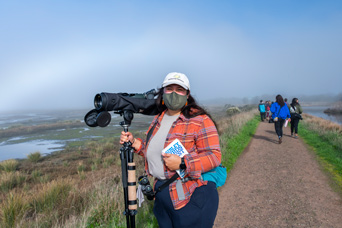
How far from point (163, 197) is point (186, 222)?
0.26m

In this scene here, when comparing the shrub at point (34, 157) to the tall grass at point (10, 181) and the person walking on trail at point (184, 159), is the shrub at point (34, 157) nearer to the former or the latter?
the tall grass at point (10, 181)

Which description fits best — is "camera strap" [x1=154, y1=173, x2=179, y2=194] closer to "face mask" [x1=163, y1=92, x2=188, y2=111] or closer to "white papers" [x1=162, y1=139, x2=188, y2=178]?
"white papers" [x1=162, y1=139, x2=188, y2=178]

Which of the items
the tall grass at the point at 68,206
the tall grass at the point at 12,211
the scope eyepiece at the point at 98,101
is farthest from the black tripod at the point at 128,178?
the tall grass at the point at 12,211

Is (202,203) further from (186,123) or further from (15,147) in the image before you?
(15,147)

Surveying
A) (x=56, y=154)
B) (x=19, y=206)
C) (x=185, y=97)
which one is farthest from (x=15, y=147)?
(x=185, y=97)

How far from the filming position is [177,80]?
1.81 meters

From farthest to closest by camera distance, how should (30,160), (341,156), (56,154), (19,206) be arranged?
(56,154) < (30,160) < (341,156) < (19,206)

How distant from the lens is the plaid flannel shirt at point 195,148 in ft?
5.25

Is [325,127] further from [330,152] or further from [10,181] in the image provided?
[10,181]

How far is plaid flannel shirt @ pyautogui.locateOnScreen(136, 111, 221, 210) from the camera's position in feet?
5.25

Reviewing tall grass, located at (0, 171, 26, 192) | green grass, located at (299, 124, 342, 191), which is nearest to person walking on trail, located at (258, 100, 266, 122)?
green grass, located at (299, 124, 342, 191)

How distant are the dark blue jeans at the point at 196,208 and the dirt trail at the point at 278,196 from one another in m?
1.91

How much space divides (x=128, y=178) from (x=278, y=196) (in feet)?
12.0

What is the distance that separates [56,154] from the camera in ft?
52.7
